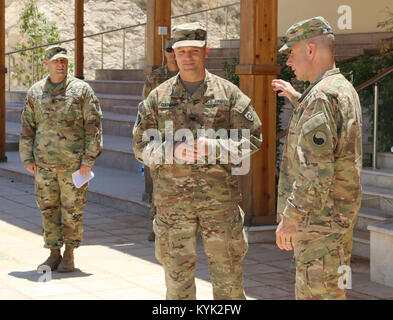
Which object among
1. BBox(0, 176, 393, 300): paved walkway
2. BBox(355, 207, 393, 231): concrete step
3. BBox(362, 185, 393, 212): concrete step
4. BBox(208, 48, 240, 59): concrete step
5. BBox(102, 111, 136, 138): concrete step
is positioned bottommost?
BBox(0, 176, 393, 300): paved walkway

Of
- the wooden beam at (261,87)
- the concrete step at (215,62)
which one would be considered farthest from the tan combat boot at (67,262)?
the concrete step at (215,62)

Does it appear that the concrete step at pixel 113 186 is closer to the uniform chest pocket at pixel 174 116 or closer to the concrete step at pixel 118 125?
the concrete step at pixel 118 125

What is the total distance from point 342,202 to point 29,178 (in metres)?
9.44

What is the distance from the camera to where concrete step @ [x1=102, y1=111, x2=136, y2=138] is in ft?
49.5

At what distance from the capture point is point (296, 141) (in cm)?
409

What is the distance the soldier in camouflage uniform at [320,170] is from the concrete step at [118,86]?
12.8 metres

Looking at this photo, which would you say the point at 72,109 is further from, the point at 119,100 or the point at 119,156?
the point at 119,100

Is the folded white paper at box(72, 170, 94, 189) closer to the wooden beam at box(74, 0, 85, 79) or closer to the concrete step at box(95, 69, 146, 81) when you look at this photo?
the wooden beam at box(74, 0, 85, 79)

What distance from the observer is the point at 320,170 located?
12.8 feet

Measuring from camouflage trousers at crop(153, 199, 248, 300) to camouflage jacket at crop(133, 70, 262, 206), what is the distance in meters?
0.09

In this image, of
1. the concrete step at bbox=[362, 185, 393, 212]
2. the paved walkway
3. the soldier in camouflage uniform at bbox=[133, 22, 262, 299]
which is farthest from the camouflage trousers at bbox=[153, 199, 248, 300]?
the concrete step at bbox=[362, 185, 393, 212]
